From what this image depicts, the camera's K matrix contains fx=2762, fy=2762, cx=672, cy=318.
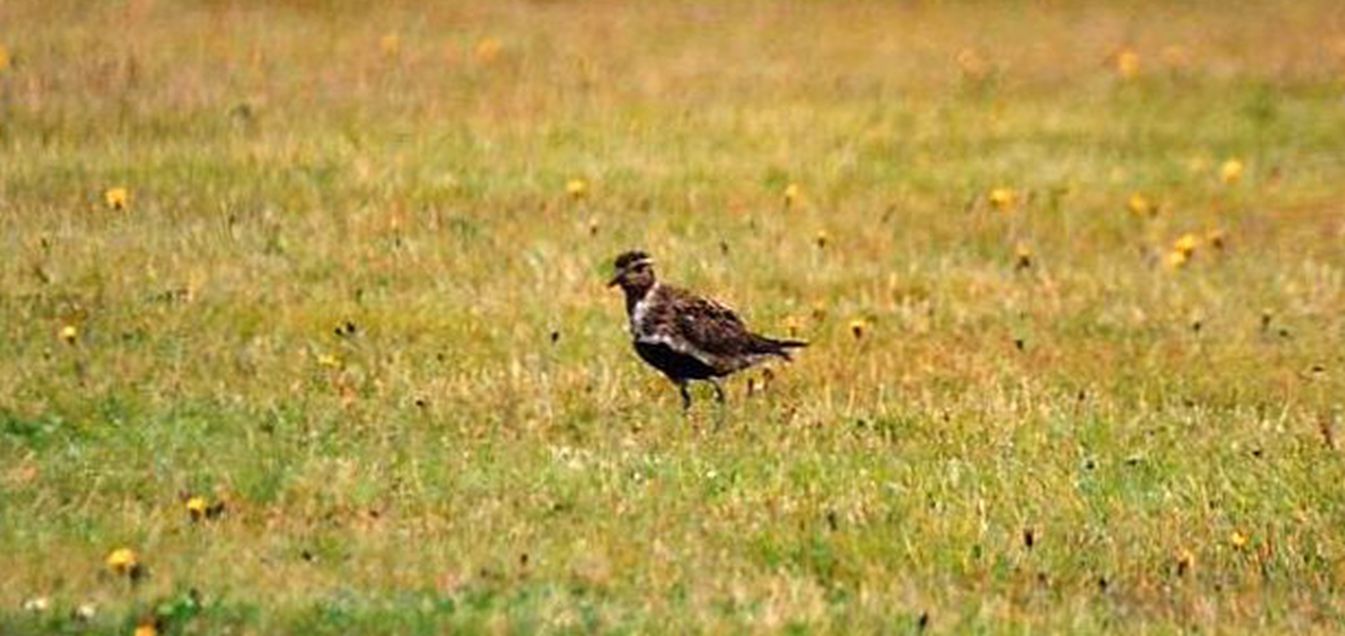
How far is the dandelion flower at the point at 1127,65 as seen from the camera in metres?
22.0

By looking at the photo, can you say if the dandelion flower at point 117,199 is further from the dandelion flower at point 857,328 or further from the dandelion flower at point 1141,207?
the dandelion flower at point 1141,207

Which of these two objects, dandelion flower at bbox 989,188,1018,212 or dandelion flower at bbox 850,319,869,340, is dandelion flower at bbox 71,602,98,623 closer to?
dandelion flower at bbox 850,319,869,340

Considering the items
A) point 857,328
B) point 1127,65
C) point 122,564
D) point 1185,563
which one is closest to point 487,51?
point 1127,65

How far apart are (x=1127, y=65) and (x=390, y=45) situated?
592 centimetres

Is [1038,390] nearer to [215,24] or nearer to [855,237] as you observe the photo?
[855,237]

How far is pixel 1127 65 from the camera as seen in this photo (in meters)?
22.2

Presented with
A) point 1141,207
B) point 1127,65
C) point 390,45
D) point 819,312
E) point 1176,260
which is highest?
point 819,312

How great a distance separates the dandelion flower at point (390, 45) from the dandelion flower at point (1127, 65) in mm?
5739

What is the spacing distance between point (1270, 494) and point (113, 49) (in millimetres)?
11163

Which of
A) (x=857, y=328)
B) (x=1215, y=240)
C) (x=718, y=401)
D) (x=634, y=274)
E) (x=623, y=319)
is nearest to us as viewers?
(x=634, y=274)

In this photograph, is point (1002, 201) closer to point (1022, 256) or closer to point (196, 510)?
point (1022, 256)

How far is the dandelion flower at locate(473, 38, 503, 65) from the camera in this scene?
2081 cm

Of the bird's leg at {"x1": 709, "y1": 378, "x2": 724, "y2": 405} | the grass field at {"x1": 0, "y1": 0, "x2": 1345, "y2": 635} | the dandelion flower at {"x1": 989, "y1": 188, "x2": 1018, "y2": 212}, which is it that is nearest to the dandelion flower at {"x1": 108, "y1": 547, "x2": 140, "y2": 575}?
the grass field at {"x1": 0, "y1": 0, "x2": 1345, "y2": 635}

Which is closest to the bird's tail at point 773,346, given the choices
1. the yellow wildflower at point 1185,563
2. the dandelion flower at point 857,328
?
the dandelion flower at point 857,328
